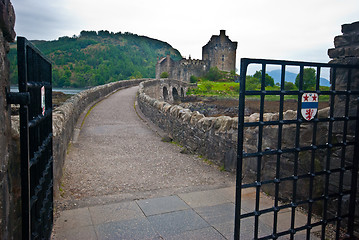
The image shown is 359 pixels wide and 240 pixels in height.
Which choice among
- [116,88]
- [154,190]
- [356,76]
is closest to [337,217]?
[356,76]

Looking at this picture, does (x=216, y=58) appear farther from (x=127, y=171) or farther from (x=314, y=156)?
(x=314, y=156)

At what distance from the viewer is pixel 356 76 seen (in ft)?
11.0

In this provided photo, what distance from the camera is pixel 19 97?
1795mm

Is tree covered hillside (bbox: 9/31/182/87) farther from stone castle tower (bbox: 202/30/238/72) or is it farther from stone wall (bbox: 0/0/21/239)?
stone wall (bbox: 0/0/21/239)

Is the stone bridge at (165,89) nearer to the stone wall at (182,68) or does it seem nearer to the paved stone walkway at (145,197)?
the stone wall at (182,68)

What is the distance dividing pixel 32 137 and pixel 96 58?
9120 cm

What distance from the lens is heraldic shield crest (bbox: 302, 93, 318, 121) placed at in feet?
9.88

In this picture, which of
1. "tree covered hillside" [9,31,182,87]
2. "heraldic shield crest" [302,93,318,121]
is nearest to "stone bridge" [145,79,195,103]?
Answer: "tree covered hillside" [9,31,182,87]

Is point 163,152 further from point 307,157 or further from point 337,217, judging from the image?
point 337,217

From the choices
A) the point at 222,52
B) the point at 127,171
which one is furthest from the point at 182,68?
the point at 127,171

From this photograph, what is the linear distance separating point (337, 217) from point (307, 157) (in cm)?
86

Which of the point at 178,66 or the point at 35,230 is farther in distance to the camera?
the point at 178,66

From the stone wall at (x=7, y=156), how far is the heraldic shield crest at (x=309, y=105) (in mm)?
2628

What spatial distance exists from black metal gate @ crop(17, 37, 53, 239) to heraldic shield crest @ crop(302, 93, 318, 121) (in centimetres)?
251
